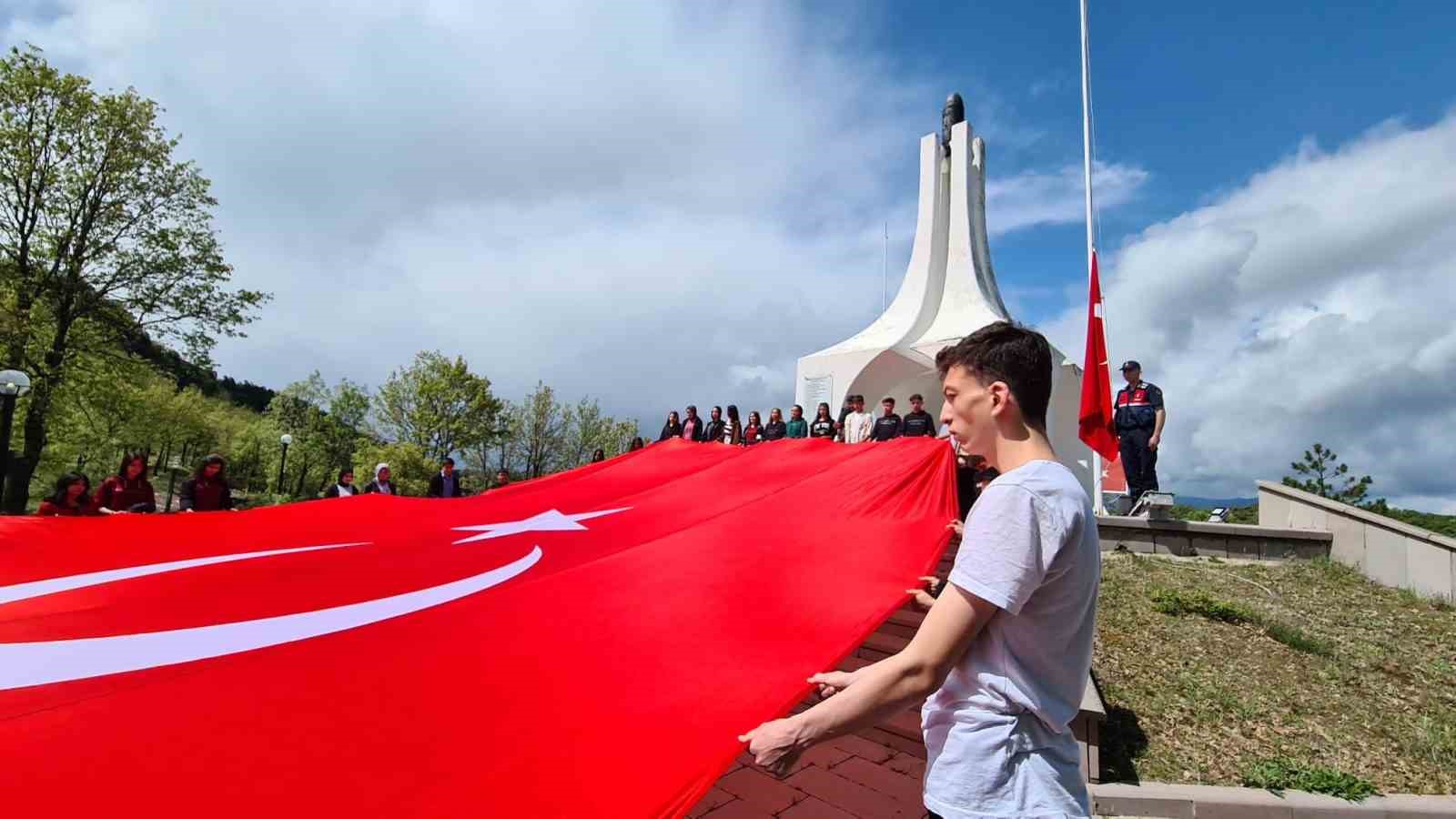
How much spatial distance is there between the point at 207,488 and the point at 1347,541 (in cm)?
1262

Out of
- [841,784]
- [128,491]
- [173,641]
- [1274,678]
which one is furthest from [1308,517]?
[128,491]

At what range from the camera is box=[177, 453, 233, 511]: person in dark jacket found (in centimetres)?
708

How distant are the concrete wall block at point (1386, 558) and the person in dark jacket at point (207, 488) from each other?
12363 mm

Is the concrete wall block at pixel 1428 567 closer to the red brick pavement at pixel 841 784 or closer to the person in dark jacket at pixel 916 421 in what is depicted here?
the person in dark jacket at pixel 916 421

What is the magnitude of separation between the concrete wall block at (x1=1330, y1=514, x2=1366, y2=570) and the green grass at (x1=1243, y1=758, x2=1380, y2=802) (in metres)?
4.70

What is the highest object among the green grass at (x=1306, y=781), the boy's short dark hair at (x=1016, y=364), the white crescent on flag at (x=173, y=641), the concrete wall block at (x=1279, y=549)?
the boy's short dark hair at (x=1016, y=364)

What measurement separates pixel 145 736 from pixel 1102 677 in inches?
233

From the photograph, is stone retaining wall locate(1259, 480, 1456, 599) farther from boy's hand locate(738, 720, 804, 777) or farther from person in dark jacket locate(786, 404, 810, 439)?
boy's hand locate(738, 720, 804, 777)

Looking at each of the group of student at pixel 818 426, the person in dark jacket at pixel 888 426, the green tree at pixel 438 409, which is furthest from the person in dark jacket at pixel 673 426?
the green tree at pixel 438 409

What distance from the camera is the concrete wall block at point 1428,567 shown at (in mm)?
6789

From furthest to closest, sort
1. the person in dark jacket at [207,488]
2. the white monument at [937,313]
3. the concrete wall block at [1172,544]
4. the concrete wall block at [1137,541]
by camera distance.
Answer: the white monument at [937,313] → the concrete wall block at [1137,541] → the concrete wall block at [1172,544] → the person in dark jacket at [207,488]

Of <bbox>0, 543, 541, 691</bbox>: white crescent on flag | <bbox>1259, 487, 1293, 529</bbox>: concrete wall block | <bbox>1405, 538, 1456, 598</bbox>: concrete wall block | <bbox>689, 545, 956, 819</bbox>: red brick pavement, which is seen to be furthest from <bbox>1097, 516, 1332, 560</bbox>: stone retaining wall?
<bbox>0, 543, 541, 691</bbox>: white crescent on flag

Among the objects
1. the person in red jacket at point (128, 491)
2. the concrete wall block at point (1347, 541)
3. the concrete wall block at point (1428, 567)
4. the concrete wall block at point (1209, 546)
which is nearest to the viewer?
the concrete wall block at point (1428, 567)

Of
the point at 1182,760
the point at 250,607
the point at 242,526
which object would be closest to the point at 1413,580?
the point at 1182,760
